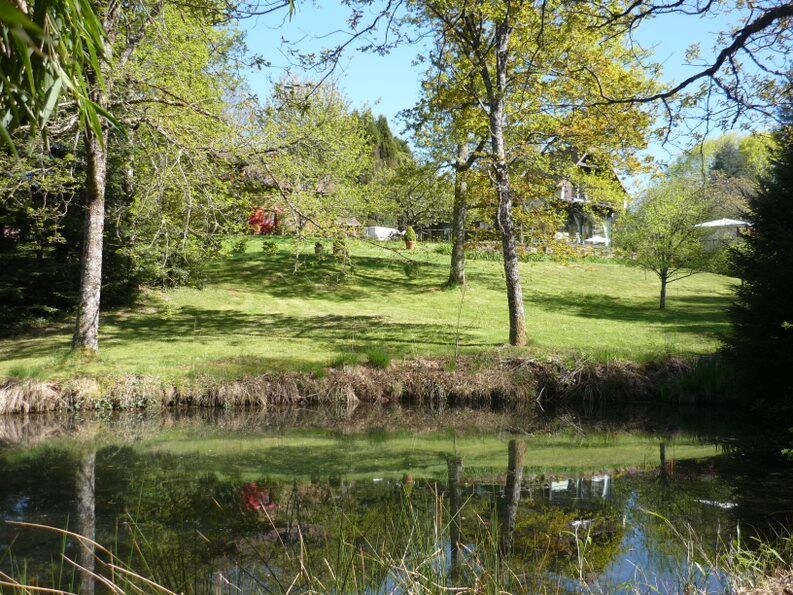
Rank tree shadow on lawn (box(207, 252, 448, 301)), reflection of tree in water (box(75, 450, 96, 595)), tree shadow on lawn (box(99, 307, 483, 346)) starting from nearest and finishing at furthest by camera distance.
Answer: reflection of tree in water (box(75, 450, 96, 595)) < tree shadow on lawn (box(99, 307, 483, 346)) < tree shadow on lawn (box(207, 252, 448, 301))

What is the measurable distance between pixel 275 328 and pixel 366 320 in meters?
2.52

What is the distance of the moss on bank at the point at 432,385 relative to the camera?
13500 millimetres

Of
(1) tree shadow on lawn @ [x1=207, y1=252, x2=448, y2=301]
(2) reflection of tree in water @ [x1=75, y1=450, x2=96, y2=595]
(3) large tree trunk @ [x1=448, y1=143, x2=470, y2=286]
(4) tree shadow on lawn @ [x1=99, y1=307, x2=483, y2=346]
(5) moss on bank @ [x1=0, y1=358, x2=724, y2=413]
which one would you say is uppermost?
(3) large tree trunk @ [x1=448, y1=143, x2=470, y2=286]

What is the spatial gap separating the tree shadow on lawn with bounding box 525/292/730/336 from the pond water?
806 cm

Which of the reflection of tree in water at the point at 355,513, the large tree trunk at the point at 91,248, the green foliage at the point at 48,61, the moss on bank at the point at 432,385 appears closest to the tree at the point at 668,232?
the moss on bank at the point at 432,385

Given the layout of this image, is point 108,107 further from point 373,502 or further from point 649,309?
point 649,309

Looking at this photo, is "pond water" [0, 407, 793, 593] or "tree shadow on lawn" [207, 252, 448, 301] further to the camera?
"tree shadow on lawn" [207, 252, 448, 301]

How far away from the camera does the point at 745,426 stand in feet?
42.3

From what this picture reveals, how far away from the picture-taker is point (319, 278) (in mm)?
25344

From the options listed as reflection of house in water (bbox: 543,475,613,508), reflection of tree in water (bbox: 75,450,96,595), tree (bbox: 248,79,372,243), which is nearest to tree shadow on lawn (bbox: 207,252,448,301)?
tree (bbox: 248,79,372,243)

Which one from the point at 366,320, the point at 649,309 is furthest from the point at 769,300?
the point at 649,309

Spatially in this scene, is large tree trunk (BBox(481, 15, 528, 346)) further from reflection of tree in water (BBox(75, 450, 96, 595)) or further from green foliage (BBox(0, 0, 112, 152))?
green foliage (BBox(0, 0, 112, 152))

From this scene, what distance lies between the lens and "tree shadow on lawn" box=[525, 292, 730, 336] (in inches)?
793

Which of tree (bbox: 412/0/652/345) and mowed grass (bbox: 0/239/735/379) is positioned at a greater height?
tree (bbox: 412/0/652/345)
